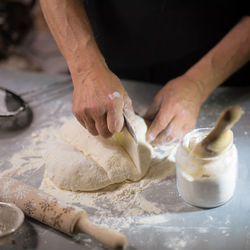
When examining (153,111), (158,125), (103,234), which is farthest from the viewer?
(153,111)

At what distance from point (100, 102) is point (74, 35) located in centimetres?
33

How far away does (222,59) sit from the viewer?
5.55 feet

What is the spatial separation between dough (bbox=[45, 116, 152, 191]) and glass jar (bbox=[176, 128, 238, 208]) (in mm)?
190

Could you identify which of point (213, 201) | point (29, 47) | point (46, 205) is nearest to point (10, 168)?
point (46, 205)

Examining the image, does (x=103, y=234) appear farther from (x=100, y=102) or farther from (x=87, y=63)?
(x=87, y=63)

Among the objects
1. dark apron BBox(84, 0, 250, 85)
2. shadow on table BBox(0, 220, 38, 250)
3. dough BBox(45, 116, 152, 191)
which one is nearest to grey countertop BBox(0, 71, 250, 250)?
shadow on table BBox(0, 220, 38, 250)

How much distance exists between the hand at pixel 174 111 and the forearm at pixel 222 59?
0.14 feet

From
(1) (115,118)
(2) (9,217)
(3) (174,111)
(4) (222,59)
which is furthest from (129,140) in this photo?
(4) (222,59)

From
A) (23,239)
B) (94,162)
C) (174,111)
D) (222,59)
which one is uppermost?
(222,59)

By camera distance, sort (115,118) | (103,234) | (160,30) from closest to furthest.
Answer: (103,234), (115,118), (160,30)

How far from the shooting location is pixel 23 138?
5.63 ft

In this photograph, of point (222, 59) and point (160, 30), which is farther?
point (160, 30)

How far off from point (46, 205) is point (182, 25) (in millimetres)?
992

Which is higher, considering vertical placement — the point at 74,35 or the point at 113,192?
the point at 74,35
